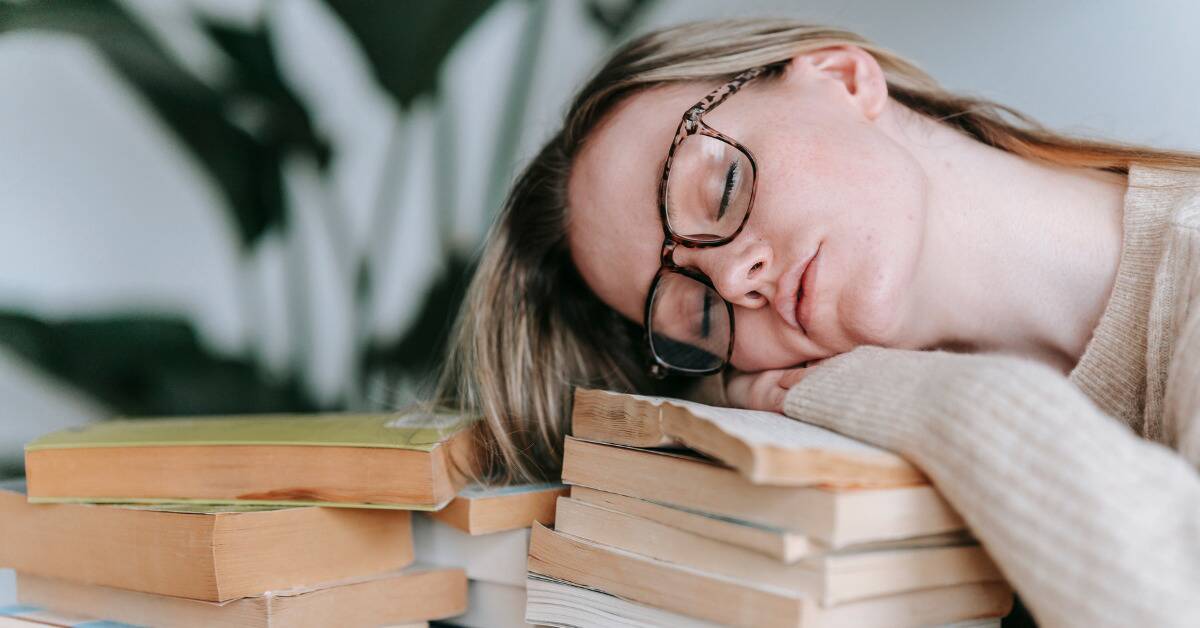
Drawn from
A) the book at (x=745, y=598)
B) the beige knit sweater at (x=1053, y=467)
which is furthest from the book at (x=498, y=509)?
the beige knit sweater at (x=1053, y=467)

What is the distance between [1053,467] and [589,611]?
14.9 inches

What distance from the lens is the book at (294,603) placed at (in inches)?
31.4

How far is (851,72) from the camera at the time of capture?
1.14 m

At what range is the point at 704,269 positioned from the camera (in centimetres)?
102

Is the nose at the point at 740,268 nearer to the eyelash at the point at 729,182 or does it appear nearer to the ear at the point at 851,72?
the eyelash at the point at 729,182

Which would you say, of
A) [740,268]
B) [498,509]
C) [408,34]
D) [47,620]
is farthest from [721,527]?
[408,34]

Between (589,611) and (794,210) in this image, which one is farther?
(794,210)

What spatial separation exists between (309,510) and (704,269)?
18.6 inches

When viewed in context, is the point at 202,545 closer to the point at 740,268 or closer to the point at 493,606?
the point at 493,606

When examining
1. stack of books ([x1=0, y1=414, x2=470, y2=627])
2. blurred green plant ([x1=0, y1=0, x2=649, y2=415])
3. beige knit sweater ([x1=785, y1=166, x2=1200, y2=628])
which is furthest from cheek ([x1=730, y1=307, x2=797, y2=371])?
blurred green plant ([x1=0, y1=0, x2=649, y2=415])

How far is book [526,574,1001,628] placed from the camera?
693mm

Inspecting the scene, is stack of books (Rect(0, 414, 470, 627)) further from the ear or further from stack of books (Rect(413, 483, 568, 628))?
the ear

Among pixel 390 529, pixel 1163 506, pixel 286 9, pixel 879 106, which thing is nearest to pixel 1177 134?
pixel 879 106

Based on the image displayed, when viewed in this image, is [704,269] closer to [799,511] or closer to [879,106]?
[879,106]
